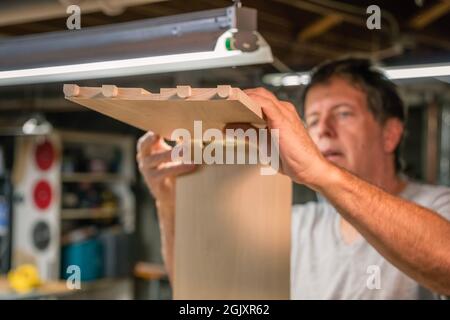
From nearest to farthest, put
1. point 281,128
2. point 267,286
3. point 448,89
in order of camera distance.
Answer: point 281,128 < point 267,286 < point 448,89

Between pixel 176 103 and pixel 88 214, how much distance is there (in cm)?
532

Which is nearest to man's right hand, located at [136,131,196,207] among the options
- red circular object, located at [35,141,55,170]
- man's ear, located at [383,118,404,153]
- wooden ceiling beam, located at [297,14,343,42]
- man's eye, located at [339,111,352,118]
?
man's eye, located at [339,111,352,118]

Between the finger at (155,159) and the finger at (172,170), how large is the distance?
0.02m

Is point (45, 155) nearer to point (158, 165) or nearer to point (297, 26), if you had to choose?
point (297, 26)

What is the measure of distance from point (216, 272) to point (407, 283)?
46cm

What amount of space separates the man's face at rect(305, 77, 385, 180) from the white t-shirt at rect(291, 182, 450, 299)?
135 millimetres

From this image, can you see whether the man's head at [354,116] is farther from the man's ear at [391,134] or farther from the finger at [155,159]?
the finger at [155,159]

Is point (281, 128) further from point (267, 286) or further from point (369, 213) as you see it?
point (267, 286)

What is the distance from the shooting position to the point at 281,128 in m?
0.95

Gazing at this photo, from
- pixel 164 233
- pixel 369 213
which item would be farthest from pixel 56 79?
pixel 369 213

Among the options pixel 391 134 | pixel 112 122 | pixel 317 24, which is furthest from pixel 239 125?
pixel 112 122

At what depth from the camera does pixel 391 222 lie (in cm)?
101

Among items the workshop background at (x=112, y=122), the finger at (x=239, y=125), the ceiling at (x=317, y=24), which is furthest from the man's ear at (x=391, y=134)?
the finger at (x=239, y=125)
